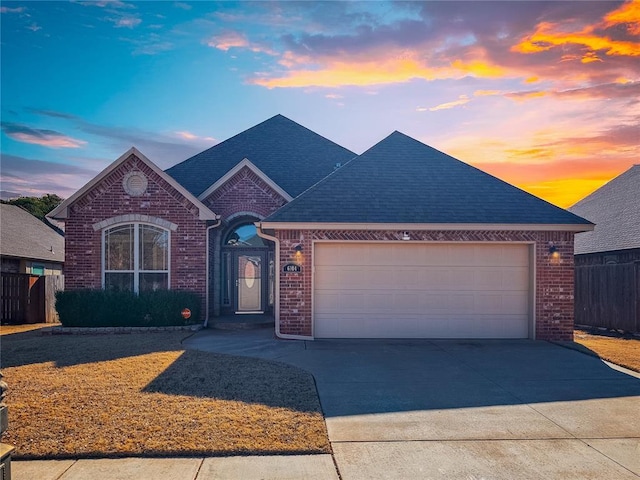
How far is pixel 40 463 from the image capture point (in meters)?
5.02

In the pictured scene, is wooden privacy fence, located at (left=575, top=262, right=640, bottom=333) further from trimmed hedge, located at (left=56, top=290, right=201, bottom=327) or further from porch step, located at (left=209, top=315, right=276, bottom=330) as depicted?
trimmed hedge, located at (left=56, top=290, right=201, bottom=327)

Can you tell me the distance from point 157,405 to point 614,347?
10638 millimetres

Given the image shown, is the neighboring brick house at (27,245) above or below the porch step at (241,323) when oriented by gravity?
above

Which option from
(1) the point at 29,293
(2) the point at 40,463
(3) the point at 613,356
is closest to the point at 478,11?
(3) the point at 613,356

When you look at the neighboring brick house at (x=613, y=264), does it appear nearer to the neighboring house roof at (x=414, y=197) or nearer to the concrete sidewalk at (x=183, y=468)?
the neighboring house roof at (x=414, y=197)

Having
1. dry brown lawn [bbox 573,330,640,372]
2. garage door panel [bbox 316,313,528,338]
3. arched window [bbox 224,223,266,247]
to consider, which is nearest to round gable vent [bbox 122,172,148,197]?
arched window [bbox 224,223,266,247]

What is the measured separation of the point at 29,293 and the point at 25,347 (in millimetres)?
7394

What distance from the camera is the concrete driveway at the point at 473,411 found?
5.00m

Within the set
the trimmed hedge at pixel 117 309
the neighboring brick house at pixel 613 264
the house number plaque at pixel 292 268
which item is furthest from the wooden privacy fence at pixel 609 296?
the trimmed hedge at pixel 117 309

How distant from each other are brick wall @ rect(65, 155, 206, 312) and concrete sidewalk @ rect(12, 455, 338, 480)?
398 inches

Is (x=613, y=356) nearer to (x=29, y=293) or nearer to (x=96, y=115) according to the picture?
(x=96, y=115)

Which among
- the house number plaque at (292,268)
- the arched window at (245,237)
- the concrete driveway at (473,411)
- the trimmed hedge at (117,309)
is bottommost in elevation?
the concrete driveway at (473,411)

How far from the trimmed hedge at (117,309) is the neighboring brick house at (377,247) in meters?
0.61

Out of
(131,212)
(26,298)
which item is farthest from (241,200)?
(26,298)
